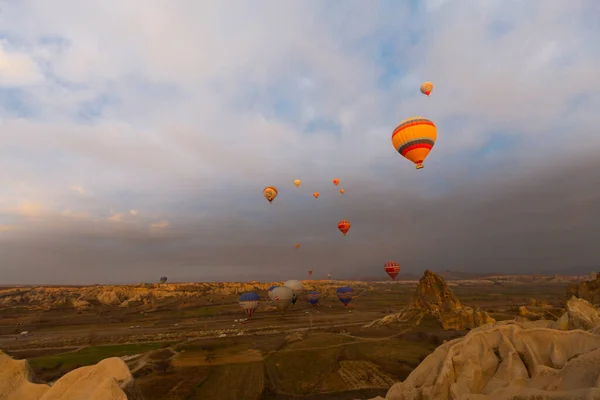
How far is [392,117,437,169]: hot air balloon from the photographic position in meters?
46.7

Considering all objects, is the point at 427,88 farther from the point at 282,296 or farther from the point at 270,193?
the point at 282,296

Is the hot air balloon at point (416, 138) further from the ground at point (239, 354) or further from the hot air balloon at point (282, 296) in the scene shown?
the hot air balloon at point (282, 296)

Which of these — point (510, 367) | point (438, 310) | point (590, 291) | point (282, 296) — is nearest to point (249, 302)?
point (282, 296)

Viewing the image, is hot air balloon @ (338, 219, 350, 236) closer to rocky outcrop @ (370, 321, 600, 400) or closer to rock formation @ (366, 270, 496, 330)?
rock formation @ (366, 270, 496, 330)

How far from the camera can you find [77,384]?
1230cm

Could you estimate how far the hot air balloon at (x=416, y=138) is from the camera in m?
46.7

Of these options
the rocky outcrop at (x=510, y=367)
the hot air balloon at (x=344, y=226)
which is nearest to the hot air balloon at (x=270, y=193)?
the hot air balloon at (x=344, y=226)

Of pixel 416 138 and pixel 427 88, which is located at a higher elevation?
pixel 427 88

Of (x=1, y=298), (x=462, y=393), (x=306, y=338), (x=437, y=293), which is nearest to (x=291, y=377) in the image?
(x=306, y=338)

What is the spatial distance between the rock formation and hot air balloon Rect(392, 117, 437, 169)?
35.9 m

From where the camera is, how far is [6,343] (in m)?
81.0

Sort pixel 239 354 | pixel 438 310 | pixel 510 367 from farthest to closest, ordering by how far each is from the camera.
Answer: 1. pixel 438 310
2. pixel 239 354
3. pixel 510 367

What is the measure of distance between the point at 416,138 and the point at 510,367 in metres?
39.2

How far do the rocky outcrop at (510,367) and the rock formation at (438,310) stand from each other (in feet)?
184
